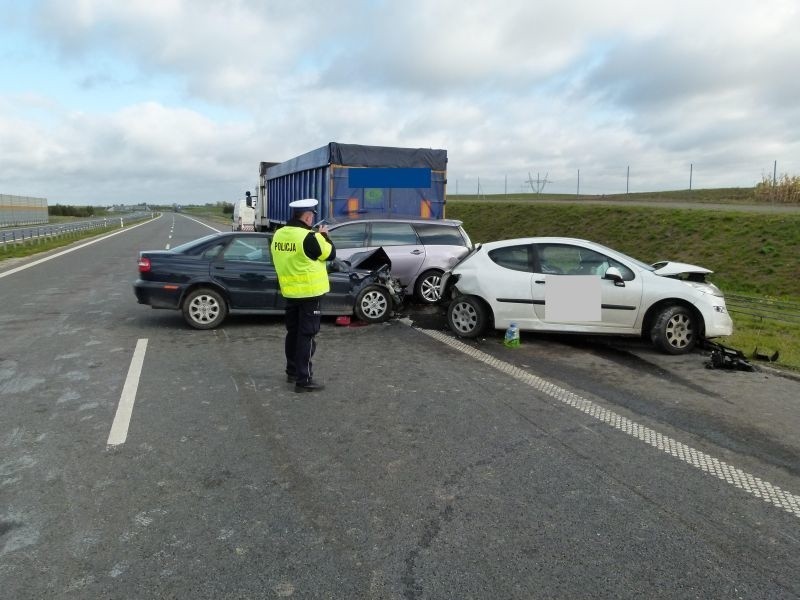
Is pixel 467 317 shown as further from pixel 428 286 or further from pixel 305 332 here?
pixel 305 332

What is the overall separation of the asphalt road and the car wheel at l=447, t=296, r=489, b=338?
120 cm

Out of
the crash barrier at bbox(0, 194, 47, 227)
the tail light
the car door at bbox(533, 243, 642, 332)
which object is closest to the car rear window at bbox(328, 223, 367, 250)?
the tail light

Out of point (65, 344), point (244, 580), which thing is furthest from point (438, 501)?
point (65, 344)

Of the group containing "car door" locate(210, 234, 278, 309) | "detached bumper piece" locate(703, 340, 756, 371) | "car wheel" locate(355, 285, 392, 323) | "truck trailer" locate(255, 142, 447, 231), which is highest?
"truck trailer" locate(255, 142, 447, 231)

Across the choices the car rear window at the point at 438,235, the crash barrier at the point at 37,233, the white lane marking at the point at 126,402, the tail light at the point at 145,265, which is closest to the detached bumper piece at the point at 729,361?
the car rear window at the point at 438,235

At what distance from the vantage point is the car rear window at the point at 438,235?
1084cm

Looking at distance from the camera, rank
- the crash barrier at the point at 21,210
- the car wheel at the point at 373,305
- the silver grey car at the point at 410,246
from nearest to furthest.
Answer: the car wheel at the point at 373,305 < the silver grey car at the point at 410,246 < the crash barrier at the point at 21,210

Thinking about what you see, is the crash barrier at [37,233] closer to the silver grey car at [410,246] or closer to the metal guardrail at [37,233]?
the metal guardrail at [37,233]

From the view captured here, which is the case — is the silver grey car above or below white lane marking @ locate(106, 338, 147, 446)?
above

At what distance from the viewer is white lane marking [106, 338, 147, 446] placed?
4.49 meters

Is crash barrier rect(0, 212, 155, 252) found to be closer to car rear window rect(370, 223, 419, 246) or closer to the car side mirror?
car rear window rect(370, 223, 419, 246)

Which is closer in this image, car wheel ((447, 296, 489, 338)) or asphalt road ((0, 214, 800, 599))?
asphalt road ((0, 214, 800, 599))

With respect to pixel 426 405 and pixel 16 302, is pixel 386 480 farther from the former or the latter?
pixel 16 302

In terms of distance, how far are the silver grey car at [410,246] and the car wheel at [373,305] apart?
1.46 metres
